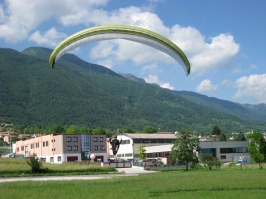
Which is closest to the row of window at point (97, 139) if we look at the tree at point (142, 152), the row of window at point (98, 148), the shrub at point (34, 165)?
the row of window at point (98, 148)

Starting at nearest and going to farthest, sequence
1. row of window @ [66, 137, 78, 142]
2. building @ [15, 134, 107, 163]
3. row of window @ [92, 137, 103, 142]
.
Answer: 1. building @ [15, 134, 107, 163]
2. row of window @ [66, 137, 78, 142]
3. row of window @ [92, 137, 103, 142]

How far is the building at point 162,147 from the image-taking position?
70.2 metres

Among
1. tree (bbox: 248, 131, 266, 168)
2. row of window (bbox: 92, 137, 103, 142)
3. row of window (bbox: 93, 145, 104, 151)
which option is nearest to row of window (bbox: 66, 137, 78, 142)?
row of window (bbox: 92, 137, 103, 142)

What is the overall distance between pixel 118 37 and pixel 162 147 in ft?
183

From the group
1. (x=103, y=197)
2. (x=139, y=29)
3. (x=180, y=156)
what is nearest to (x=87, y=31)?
(x=139, y=29)

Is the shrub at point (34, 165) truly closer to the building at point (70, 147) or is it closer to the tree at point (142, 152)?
the building at point (70, 147)

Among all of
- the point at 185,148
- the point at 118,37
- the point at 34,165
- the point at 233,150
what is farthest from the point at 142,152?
the point at 118,37

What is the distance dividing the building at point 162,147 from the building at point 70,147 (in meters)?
5.13

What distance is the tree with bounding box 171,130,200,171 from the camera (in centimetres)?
4753

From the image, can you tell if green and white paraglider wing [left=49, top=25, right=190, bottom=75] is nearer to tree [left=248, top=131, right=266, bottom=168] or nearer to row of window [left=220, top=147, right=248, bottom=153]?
tree [left=248, top=131, right=266, bottom=168]

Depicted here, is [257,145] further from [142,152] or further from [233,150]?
[142,152]

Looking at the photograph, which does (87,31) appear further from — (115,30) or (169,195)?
(169,195)

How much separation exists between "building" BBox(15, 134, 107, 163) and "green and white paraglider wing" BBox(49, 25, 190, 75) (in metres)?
56.4

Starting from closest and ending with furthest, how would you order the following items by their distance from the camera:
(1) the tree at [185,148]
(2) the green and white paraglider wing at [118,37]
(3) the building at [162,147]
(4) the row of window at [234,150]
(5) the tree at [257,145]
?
(2) the green and white paraglider wing at [118,37]
(1) the tree at [185,148]
(5) the tree at [257,145]
(3) the building at [162,147]
(4) the row of window at [234,150]
